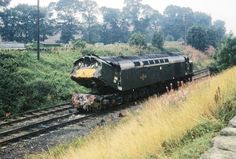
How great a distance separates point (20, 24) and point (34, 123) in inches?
1975

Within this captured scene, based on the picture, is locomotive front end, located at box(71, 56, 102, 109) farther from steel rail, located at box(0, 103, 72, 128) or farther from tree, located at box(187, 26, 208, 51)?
tree, located at box(187, 26, 208, 51)

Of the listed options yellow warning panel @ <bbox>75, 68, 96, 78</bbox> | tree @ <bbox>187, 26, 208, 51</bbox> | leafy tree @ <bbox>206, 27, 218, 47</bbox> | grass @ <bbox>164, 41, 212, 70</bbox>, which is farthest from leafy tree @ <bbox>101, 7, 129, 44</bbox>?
yellow warning panel @ <bbox>75, 68, 96, 78</bbox>

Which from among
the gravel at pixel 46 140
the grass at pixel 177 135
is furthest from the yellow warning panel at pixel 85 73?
the grass at pixel 177 135

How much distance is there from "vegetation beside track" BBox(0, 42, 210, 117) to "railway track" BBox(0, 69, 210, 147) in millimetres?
1359

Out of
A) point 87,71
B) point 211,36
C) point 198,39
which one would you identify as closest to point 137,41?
point 198,39

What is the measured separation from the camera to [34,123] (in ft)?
53.4

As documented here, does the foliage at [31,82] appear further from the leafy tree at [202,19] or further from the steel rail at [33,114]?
the leafy tree at [202,19]

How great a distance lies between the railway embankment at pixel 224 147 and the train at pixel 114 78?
1415cm

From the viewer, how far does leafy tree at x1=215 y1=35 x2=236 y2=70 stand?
28.4 m

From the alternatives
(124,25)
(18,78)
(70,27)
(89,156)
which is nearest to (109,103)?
(18,78)

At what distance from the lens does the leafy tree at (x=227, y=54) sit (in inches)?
1120

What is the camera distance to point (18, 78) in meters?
23.4

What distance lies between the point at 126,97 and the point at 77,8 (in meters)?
64.1

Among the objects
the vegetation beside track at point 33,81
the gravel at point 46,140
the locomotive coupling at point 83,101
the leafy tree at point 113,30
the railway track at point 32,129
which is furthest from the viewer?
the leafy tree at point 113,30
